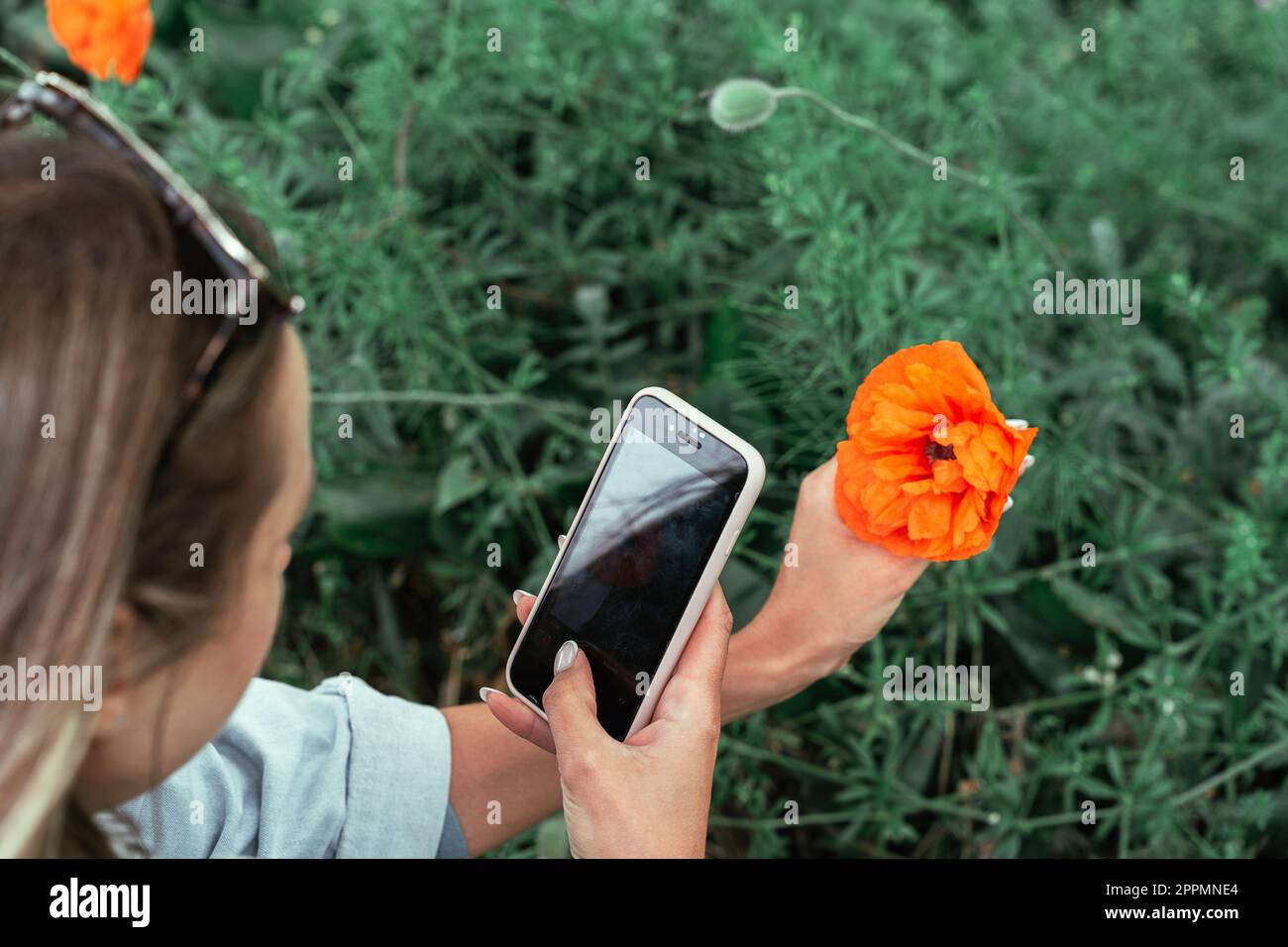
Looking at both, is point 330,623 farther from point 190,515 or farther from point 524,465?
point 190,515

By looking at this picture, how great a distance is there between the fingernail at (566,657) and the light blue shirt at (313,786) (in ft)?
0.48

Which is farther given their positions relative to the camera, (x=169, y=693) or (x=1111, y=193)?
(x=1111, y=193)

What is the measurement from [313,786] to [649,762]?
29 cm

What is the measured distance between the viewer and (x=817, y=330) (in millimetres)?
1089

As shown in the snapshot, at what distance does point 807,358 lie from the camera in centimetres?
113

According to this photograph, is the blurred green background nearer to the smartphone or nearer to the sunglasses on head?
the smartphone

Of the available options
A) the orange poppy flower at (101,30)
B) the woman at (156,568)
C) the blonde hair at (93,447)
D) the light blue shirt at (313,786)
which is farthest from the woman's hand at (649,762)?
the orange poppy flower at (101,30)

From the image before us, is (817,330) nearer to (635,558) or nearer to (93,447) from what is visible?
(635,558)

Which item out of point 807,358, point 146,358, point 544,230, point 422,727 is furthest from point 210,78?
point 146,358

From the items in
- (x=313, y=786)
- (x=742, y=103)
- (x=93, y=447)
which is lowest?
(x=313, y=786)

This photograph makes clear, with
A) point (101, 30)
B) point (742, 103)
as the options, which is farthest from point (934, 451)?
point (101, 30)

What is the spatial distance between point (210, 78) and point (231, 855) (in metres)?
1.21

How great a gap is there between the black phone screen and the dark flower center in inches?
5.1
